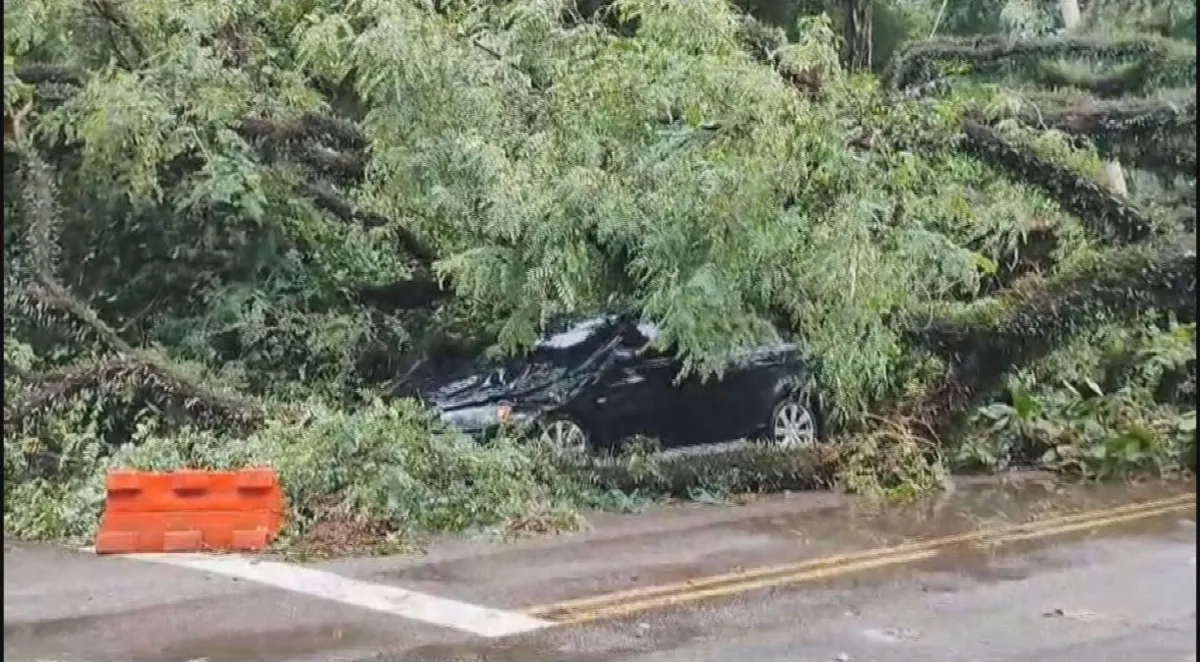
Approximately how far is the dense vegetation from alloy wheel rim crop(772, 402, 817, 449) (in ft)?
1.67

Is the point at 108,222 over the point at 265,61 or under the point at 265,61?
under

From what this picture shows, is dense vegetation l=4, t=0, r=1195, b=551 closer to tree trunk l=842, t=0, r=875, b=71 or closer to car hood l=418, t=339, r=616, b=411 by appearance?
car hood l=418, t=339, r=616, b=411

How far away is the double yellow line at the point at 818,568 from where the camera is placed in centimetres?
839

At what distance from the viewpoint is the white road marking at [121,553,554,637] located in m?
8.05

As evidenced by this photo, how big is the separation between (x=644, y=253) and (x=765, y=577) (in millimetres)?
2612

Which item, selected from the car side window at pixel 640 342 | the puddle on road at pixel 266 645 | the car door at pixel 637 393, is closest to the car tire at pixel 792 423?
the car door at pixel 637 393

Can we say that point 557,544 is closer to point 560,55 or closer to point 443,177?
point 443,177

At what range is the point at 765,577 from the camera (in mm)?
9414

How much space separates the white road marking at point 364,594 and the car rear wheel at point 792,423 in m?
5.16

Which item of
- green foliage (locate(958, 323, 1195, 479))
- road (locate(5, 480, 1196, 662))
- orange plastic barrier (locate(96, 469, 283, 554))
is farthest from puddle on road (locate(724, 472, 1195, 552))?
orange plastic barrier (locate(96, 469, 283, 554))

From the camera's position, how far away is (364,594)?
8.69 meters

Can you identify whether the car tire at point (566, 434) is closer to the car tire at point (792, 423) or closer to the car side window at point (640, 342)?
the car side window at point (640, 342)

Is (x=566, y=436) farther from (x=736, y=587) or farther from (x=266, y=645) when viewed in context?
(x=266, y=645)

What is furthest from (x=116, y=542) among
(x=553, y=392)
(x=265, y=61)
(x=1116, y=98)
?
(x=1116, y=98)
